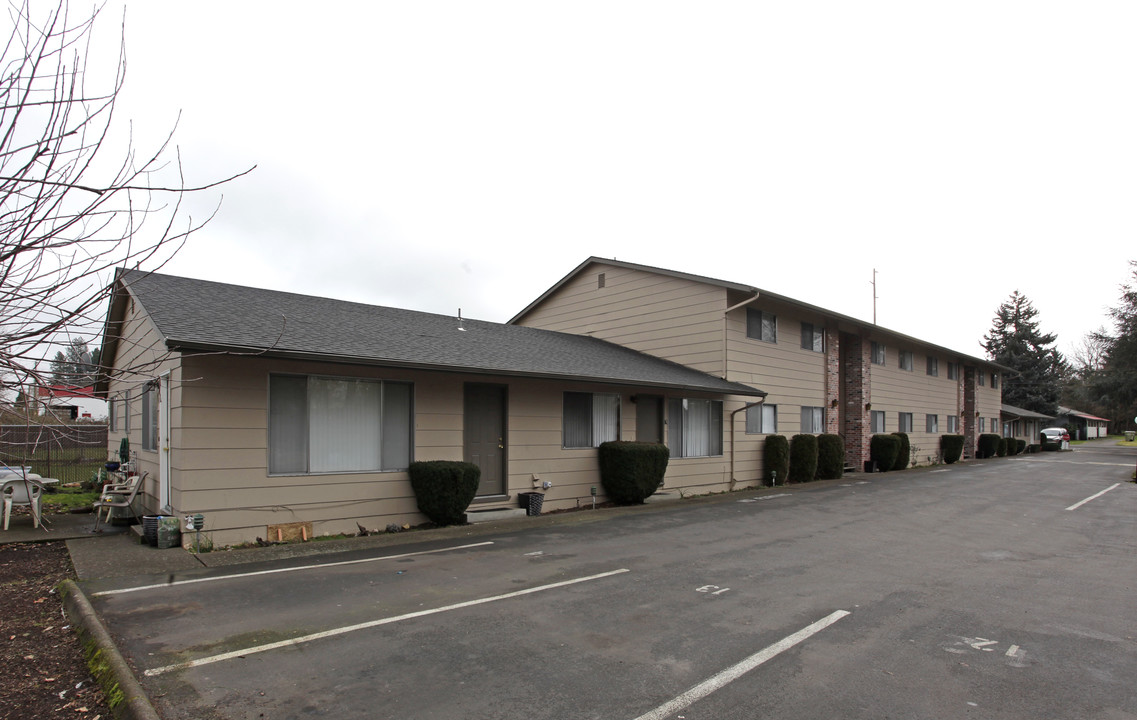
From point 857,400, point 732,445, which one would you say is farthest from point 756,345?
point 857,400

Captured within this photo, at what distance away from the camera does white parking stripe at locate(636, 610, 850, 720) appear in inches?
154

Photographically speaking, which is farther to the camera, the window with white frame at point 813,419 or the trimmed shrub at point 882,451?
the trimmed shrub at point 882,451

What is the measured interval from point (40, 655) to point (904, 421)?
28.5 m

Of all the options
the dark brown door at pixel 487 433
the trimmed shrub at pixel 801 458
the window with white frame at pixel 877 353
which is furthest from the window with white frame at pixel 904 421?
the dark brown door at pixel 487 433

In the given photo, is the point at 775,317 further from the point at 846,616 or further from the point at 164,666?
the point at 164,666

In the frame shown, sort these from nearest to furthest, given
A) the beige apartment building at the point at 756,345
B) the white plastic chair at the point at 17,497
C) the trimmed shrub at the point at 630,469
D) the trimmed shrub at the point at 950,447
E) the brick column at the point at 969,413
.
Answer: the white plastic chair at the point at 17,497 < the trimmed shrub at the point at 630,469 < the beige apartment building at the point at 756,345 < the trimmed shrub at the point at 950,447 < the brick column at the point at 969,413

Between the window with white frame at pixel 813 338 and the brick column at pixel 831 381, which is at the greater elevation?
the window with white frame at pixel 813 338

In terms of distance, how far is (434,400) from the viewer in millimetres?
10977

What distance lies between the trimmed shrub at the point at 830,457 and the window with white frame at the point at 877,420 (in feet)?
15.1

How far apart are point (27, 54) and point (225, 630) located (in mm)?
4314

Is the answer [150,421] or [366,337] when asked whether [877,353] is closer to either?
[366,337]

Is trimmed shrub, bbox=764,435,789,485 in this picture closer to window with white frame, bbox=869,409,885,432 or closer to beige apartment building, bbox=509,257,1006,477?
beige apartment building, bbox=509,257,1006,477

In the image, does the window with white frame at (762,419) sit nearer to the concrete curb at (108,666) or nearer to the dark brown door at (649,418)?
the dark brown door at (649,418)

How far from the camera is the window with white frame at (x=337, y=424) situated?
30.5ft
